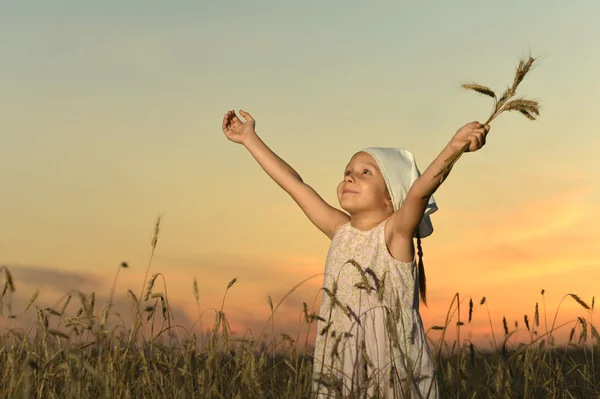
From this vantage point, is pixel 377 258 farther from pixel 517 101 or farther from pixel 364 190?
pixel 517 101

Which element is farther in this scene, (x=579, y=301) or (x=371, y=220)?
(x=371, y=220)

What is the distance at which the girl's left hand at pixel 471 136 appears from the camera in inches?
155

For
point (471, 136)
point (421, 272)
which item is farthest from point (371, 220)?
point (471, 136)

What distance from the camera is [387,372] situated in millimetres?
4453

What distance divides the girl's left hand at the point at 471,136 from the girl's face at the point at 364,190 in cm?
107

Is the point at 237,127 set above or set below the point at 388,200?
above

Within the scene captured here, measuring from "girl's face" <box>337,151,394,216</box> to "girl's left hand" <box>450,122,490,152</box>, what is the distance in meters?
1.07

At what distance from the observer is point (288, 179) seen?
573 cm

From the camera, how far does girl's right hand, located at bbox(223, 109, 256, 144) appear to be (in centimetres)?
618

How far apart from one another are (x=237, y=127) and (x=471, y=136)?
2.70 metres

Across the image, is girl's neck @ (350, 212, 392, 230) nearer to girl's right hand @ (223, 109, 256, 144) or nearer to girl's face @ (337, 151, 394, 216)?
girl's face @ (337, 151, 394, 216)

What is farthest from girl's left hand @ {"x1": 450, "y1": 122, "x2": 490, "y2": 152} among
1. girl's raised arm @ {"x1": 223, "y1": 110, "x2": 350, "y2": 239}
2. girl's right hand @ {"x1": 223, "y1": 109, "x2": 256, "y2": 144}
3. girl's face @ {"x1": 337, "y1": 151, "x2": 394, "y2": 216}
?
girl's right hand @ {"x1": 223, "y1": 109, "x2": 256, "y2": 144}

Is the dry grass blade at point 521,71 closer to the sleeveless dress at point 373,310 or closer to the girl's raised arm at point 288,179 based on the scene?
the sleeveless dress at point 373,310

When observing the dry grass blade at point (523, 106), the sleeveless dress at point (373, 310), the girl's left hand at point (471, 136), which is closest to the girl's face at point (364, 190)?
the sleeveless dress at point (373, 310)
